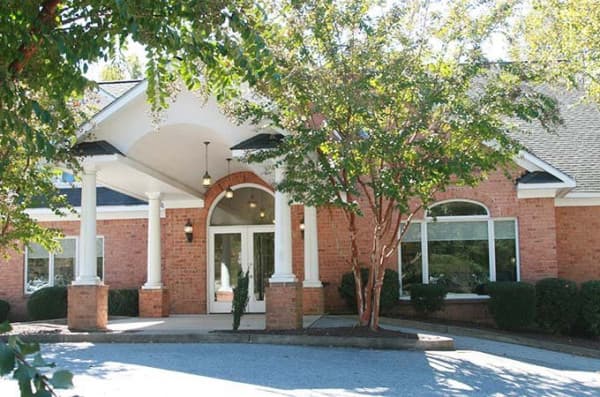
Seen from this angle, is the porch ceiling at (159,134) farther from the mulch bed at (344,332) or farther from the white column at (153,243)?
the mulch bed at (344,332)

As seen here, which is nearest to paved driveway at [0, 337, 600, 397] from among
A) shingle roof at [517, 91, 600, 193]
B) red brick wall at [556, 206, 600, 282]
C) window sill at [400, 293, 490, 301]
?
window sill at [400, 293, 490, 301]

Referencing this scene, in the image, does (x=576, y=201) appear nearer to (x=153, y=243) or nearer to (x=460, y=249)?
(x=460, y=249)

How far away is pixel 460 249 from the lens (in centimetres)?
1788

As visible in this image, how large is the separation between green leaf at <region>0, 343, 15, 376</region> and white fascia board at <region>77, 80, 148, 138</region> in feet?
39.8

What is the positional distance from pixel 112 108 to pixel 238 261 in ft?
22.2

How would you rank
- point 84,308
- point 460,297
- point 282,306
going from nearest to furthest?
1. point 282,306
2. point 84,308
3. point 460,297

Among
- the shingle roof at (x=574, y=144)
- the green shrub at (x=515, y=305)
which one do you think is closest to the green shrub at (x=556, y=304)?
the green shrub at (x=515, y=305)

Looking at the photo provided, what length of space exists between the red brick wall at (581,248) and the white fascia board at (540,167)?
6.12 ft

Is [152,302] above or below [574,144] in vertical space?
below

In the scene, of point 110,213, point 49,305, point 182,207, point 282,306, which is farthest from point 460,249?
point 49,305

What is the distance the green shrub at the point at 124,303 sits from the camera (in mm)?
19078

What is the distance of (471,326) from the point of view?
1638cm

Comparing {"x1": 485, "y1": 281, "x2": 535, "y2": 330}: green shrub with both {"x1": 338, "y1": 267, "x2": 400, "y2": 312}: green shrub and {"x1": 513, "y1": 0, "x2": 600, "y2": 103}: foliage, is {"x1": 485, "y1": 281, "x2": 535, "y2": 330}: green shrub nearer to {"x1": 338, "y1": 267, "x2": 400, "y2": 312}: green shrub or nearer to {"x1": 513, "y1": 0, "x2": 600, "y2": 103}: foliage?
{"x1": 338, "y1": 267, "x2": 400, "y2": 312}: green shrub

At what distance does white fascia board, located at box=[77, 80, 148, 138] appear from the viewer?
13.8 m
